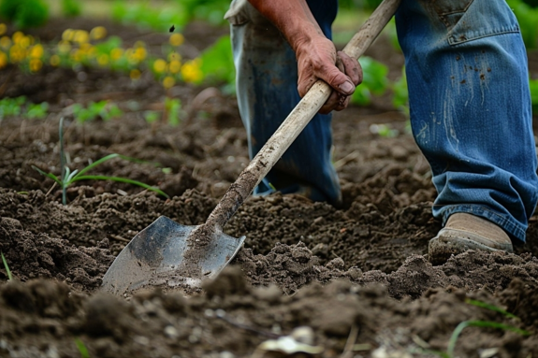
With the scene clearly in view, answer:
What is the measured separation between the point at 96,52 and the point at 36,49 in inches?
24.2

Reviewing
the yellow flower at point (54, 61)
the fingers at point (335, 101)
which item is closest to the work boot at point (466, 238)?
the fingers at point (335, 101)

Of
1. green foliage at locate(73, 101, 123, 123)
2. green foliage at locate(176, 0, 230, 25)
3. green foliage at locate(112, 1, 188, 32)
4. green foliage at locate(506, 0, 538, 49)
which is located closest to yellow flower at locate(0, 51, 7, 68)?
green foliage at locate(73, 101, 123, 123)

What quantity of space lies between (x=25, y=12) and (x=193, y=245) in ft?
20.4

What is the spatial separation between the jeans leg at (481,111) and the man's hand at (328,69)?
1.01 feet

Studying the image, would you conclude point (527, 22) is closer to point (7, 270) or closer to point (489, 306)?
point (489, 306)

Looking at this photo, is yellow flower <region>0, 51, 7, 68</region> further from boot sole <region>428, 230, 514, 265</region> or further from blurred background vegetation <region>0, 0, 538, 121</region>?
boot sole <region>428, 230, 514, 265</region>

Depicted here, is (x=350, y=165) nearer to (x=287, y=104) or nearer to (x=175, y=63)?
(x=287, y=104)

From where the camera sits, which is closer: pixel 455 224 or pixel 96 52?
pixel 455 224

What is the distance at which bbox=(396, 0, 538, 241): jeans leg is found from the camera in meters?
2.24

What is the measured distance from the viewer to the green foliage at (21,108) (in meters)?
4.37

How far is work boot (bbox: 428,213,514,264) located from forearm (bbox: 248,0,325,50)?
0.81 m

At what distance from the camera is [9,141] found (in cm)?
350

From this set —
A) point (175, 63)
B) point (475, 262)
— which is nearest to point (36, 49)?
point (175, 63)

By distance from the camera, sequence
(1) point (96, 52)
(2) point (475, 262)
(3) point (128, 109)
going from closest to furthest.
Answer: (2) point (475, 262) → (3) point (128, 109) → (1) point (96, 52)
